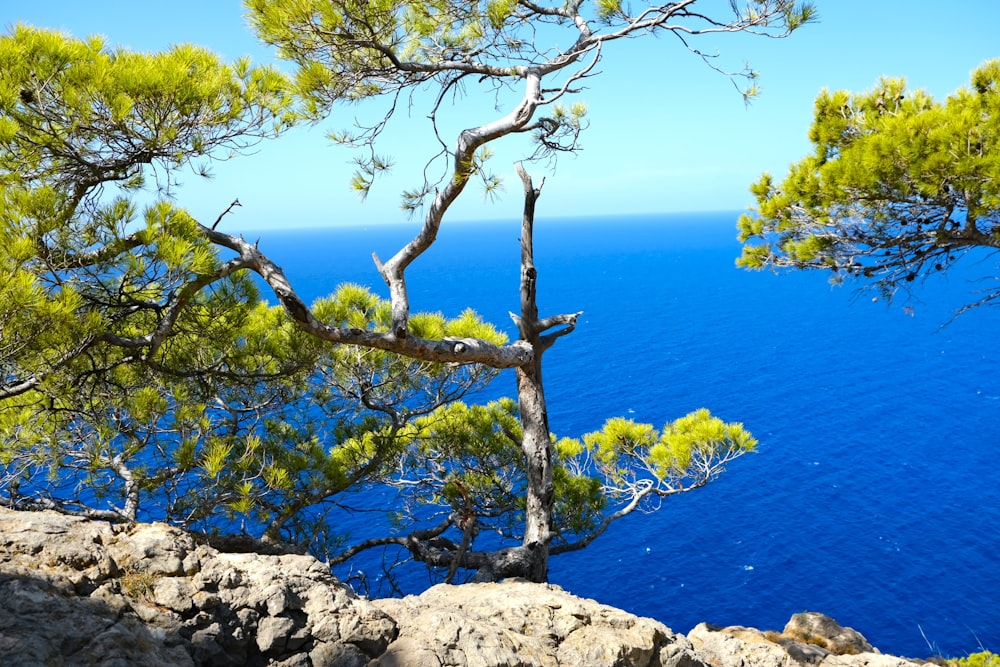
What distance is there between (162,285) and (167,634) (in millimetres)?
2588

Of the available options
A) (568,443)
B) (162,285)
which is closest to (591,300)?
(568,443)

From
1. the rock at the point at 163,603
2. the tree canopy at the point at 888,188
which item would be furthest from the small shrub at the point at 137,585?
the tree canopy at the point at 888,188

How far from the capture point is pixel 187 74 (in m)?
4.82

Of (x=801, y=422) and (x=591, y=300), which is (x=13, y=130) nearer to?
(x=801, y=422)

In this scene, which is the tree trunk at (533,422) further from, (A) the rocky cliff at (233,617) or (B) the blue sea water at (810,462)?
(B) the blue sea water at (810,462)

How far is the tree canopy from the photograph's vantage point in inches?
213

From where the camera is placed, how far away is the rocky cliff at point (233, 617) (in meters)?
2.96

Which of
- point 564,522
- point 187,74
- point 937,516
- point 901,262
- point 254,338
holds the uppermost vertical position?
point 187,74

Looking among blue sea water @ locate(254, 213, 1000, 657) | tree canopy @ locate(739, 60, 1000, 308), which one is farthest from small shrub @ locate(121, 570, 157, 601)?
Answer: blue sea water @ locate(254, 213, 1000, 657)

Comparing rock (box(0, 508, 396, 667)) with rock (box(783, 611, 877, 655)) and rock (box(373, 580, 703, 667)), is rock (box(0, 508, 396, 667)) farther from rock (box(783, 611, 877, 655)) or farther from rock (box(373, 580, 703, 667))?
rock (box(783, 611, 877, 655))

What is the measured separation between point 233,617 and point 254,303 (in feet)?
11.1

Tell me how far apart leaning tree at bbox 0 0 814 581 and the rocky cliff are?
1541mm

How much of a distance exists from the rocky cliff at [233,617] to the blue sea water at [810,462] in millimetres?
4841

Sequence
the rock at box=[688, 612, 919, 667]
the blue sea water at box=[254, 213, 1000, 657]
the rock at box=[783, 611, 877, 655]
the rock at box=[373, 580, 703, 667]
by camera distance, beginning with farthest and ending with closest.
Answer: the blue sea water at box=[254, 213, 1000, 657], the rock at box=[783, 611, 877, 655], the rock at box=[688, 612, 919, 667], the rock at box=[373, 580, 703, 667]
